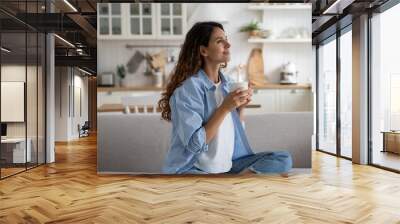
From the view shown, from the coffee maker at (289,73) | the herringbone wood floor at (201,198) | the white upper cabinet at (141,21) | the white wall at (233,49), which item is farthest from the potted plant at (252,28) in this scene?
the herringbone wood floor at (201,198)

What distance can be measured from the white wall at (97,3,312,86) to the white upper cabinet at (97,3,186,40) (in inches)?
3.8

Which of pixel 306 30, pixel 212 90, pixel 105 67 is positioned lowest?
pixel 212 90

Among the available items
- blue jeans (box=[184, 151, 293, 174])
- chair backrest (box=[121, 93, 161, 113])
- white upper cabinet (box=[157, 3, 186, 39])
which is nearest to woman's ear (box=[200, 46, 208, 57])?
blue jeans (box=[184, 151, 293, 174])

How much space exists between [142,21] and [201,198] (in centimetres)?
225

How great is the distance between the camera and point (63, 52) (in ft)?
35.5

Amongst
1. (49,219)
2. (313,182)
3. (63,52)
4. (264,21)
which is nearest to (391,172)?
(313,182)

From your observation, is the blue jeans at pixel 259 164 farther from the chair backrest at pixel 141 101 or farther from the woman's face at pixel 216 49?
the chair backrest at pixel 141 101

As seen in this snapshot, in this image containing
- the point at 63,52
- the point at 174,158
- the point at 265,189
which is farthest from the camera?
the point at 63,52

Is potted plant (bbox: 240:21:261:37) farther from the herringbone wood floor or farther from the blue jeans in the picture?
the herringbone wood floor

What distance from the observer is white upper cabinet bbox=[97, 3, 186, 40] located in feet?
16.9

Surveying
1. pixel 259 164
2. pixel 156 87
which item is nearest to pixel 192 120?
pixel 259 164

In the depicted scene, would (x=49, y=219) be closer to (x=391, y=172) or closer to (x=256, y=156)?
(x=256, y=156)

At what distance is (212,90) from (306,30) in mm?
2090

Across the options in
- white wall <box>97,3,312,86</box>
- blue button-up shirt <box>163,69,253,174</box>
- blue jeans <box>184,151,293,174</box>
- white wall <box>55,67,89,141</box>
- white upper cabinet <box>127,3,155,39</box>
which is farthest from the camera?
white wall <box>55,67,89,141</box>
